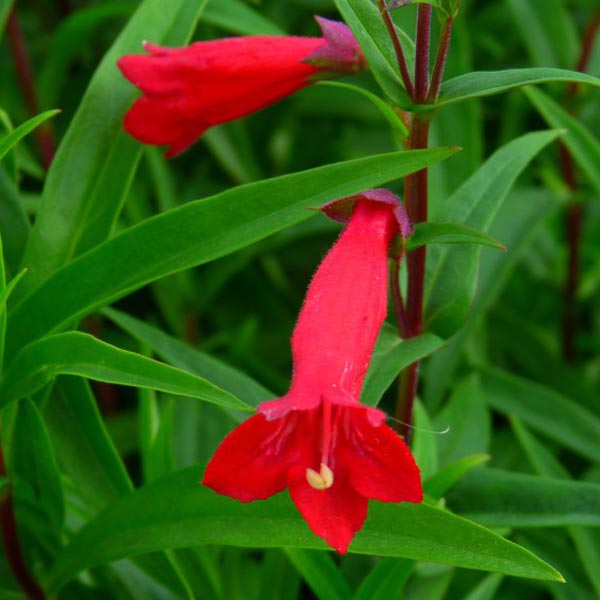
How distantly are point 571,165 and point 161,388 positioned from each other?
1.05 m

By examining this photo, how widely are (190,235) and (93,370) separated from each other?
0.15 metres

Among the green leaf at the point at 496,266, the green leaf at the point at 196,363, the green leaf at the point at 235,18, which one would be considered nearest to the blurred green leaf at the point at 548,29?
the green leaf at the point at 496,266

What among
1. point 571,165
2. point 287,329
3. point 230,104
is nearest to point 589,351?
point 571,165

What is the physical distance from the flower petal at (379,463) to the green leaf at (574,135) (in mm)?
643

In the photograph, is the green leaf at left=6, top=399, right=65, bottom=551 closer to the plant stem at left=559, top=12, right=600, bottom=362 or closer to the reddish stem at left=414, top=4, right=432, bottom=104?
the reddish stem at left=414, top=4, right=432, bottom=104

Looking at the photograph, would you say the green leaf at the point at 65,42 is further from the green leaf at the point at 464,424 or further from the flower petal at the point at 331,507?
the flower petal at the point at 331,507

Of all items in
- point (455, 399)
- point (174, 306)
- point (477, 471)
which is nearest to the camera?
point (477, 471)

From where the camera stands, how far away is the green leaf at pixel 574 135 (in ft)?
4.12

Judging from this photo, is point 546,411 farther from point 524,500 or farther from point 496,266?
point 524,500

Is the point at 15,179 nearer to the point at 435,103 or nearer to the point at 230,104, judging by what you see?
the point at 230,104

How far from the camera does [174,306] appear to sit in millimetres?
1543

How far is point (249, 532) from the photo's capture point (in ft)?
2.68

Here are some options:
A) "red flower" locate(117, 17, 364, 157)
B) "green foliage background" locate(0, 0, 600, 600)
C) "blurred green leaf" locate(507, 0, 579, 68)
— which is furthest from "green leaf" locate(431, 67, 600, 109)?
→ "blurred green leaf" locate(507, 0, 579, 68)

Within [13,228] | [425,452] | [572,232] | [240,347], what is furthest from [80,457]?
[572,232]
